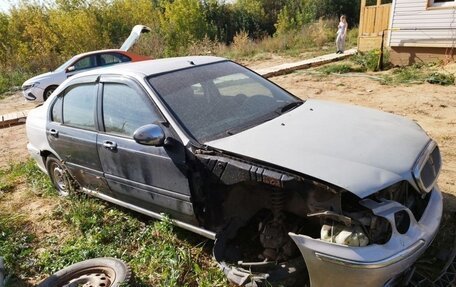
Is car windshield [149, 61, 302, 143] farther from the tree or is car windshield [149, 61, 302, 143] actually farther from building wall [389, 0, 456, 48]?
the tree

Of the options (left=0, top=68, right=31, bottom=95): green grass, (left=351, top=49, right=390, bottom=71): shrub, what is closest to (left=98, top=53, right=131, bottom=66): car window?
(left=0, top=68, right=31, bottom=95): green grass

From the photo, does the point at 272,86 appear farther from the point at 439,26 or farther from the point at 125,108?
the point at 439,26

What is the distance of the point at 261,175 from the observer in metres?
2.38

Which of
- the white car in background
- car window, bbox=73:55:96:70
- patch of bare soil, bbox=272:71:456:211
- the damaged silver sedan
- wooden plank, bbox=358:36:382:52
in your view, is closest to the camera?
the damaged silver sedan

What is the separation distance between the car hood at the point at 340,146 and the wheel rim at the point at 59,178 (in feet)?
8.44

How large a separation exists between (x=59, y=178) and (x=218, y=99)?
2633 millimetres

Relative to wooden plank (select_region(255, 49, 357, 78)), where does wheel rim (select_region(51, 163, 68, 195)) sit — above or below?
above

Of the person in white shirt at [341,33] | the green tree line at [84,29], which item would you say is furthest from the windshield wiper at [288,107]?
the green tree line at [84,29]

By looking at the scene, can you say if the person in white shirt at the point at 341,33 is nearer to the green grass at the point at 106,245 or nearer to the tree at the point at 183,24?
the tree at the point at 183,24

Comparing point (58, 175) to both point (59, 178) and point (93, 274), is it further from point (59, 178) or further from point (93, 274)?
point (93, 274)

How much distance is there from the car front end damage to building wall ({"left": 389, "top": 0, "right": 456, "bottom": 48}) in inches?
359

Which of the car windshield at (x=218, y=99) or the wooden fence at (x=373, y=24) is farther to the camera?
the wooden fence at (x=373, y=24)

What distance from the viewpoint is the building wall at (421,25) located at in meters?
10.1

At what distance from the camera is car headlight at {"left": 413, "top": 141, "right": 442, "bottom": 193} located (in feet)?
7.77
